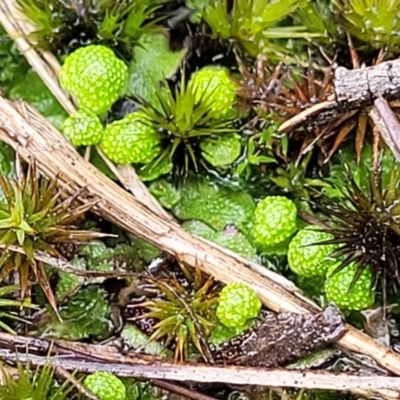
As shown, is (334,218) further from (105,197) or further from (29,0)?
(29,0)

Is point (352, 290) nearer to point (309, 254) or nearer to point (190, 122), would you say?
point (309, 254)

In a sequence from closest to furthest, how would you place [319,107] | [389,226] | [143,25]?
[389,226]
[319,107]
[143,25]

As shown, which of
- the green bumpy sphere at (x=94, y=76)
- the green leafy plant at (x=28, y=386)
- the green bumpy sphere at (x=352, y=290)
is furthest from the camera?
the green bumpy sphere at (x=94, y=76)

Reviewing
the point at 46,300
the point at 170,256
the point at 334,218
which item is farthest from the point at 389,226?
the point at 46,300

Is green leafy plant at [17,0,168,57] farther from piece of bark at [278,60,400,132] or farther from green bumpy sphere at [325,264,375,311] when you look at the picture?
green bumpy sphere at [325,264,375,311]

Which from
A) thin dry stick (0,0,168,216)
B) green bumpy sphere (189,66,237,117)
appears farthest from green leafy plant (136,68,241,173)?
thin dry stick (0,0,168,216)


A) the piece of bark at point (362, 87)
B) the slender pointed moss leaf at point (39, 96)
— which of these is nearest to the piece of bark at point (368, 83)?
the piece of bark at point (362, 87)

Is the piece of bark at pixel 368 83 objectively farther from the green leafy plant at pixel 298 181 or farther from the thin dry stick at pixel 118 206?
the thin dry stick at pixel 118 206
